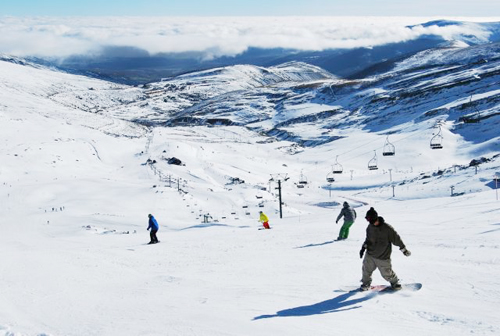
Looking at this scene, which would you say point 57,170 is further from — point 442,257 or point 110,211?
point 442,257

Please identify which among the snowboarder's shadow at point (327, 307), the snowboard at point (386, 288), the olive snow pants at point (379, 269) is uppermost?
the olive snow pants at point (379, 269)

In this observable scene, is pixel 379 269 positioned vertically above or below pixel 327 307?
above

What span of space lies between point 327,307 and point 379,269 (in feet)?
4.79

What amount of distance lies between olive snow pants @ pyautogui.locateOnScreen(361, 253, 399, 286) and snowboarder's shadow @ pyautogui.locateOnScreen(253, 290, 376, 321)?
36cm

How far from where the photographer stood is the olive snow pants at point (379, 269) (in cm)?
980

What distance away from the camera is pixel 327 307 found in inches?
361

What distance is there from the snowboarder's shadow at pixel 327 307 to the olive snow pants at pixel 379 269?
36cm

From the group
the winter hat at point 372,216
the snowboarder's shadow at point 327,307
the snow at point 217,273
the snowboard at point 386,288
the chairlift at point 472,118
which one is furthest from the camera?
the chairlift at point 472,118

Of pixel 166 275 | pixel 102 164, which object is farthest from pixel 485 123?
pixel 166 275

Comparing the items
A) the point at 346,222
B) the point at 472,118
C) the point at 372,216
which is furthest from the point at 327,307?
the point at 472,118

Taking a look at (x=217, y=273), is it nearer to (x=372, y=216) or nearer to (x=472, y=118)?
(x=372, y=216)

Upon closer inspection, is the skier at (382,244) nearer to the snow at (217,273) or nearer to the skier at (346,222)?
the snow at (217,273)

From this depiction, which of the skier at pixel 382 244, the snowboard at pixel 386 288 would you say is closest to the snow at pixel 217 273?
the snowboard at pixel 386 288

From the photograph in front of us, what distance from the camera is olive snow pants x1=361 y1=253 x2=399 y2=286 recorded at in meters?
9.80
